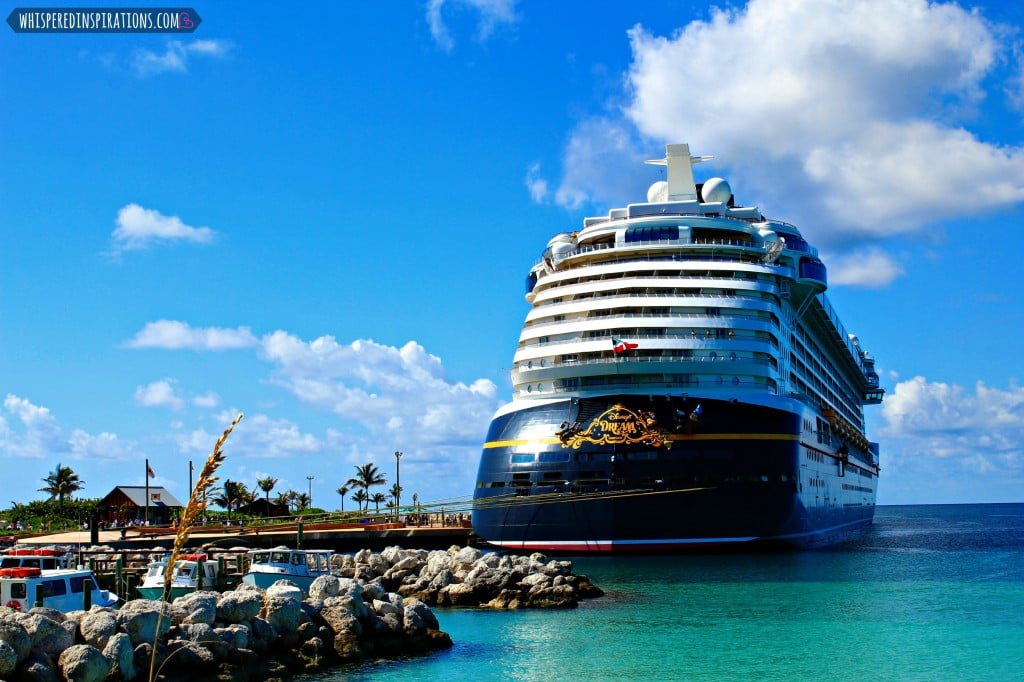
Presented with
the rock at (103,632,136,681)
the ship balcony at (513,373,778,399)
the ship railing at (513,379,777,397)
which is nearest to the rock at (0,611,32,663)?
the rock at (103,632,136,681)

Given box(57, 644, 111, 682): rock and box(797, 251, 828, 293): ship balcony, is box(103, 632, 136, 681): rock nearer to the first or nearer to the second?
box(57, 644, 111, 682): rock

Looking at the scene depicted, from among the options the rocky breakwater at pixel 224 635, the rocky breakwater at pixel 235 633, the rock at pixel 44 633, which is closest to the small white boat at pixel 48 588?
the rocky breakwater at pixel 224 635

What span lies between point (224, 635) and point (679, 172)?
43.2 metres

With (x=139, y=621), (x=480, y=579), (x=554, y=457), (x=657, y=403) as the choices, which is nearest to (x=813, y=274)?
(x=657, y=403)

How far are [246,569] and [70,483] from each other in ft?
245

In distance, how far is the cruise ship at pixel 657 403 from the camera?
39.6 m

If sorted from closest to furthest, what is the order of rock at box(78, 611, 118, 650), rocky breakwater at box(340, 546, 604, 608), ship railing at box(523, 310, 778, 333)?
1. rock at box(78, 611, 118, 650)
2. rocky breakwater at box(340, 546, 604, 608)
3. ship railing at box(523, 310, 778, 333)

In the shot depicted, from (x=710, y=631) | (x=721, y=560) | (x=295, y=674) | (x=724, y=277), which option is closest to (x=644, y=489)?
(x=721, y=560)

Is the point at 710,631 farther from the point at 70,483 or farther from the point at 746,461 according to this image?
the point at 70,483

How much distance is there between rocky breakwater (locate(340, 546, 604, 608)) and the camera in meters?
30.0

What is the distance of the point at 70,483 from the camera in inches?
3765

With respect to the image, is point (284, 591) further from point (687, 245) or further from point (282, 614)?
point (687, 245)

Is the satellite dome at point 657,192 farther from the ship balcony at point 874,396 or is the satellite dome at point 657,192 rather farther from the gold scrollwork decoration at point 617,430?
the ship balcony at point 874,396

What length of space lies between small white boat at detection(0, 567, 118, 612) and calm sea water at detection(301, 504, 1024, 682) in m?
5.39
